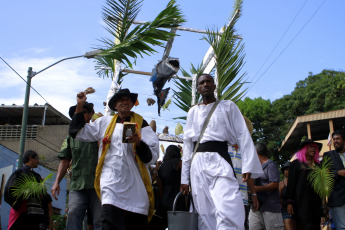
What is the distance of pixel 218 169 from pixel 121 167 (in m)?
1.06

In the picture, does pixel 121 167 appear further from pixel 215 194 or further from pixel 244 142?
pixel 244 142

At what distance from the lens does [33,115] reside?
116ft

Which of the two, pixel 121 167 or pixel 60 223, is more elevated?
pixel 121 167

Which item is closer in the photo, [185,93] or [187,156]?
[187,156]

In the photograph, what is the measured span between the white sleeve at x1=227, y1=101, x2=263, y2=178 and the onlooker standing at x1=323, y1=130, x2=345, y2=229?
7.47ft

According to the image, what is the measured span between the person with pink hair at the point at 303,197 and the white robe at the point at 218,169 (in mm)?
2608

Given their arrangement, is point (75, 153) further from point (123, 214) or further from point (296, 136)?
point (296, 136)

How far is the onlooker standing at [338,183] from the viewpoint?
5975mm

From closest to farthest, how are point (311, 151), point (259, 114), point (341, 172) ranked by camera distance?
point (341, 172) < point (311, 151) < point (259, 114)

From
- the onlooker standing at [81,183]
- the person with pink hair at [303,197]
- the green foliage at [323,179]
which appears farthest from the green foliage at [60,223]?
the green foliage at [323,179]

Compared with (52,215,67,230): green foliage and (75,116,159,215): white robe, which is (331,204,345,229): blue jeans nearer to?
(75,116,159,215): white robe

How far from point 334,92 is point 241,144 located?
36258 mm

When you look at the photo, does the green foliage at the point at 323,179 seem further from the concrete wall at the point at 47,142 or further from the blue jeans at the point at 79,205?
the concrete wall at the point at 47,142

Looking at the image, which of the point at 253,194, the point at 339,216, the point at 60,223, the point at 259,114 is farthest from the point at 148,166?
the point at 259,114
